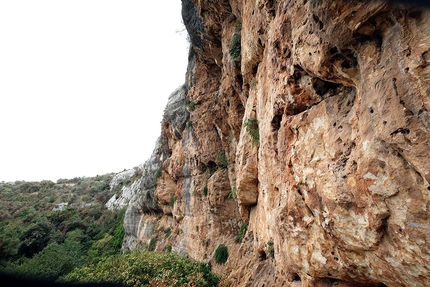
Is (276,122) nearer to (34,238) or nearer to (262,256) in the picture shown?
(262,256)

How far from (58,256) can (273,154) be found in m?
22.8

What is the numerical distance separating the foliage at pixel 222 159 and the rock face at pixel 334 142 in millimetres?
5112

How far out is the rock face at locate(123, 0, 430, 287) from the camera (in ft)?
10.3

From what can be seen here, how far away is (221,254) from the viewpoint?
14.5 metres

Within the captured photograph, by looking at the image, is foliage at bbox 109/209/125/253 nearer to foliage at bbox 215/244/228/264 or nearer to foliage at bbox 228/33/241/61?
foliage at bbox 215/244/228/264

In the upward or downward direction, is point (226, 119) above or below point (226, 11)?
below

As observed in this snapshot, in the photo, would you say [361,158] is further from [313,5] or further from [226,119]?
[226,119]

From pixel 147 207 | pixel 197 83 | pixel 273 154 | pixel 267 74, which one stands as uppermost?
pixel 197 83

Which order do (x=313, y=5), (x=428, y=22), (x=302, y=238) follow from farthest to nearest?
(x=302, y=238) → (x=313, y=5) → (x=428, y=22)

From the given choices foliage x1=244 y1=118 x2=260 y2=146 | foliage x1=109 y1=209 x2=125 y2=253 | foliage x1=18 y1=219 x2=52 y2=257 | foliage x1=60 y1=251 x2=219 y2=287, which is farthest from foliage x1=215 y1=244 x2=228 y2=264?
foliage x1=18 y1=219 x2=52 y2=257

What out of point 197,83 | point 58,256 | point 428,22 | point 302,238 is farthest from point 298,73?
point 58,256

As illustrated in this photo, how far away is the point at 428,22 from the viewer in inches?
113

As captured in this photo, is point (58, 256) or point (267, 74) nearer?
point (267, 74)

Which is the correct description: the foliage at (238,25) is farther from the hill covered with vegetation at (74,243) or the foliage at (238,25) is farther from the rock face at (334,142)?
the hill covered with vegetation at (74,243)
